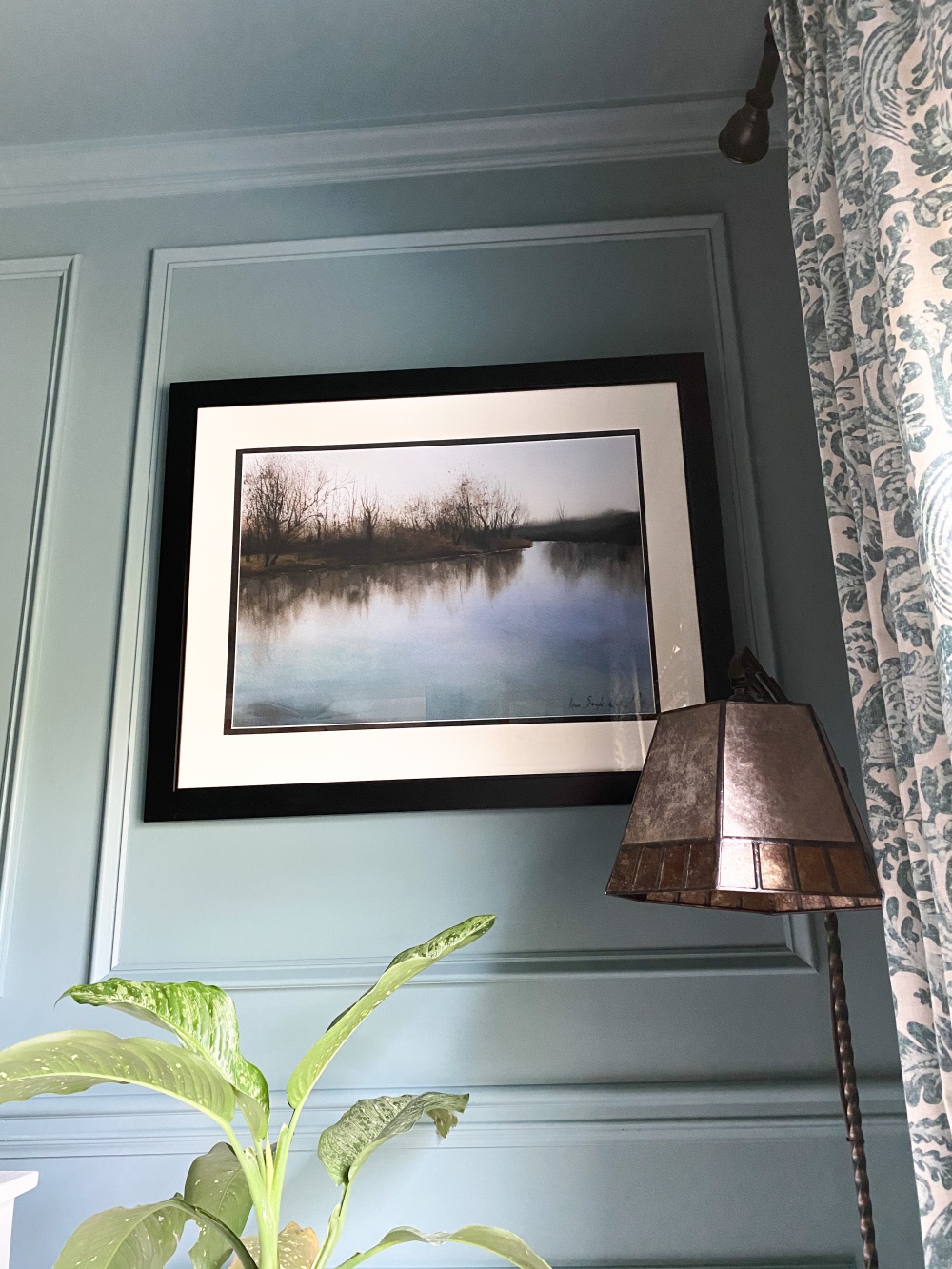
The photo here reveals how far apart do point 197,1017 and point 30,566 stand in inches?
36.6

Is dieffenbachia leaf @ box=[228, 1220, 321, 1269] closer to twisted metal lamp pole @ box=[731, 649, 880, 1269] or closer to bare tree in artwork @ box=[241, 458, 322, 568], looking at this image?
twisted metal lamp pole @ box=[731, 649, 880, 1269]

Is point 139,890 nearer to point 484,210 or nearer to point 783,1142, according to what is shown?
point 783,1142

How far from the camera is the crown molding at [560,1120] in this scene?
1.17 m

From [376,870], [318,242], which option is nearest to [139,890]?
[376,870]

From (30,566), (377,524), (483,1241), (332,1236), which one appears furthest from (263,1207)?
(30,566)

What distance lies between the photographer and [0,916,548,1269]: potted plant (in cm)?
77

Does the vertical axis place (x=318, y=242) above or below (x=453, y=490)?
above

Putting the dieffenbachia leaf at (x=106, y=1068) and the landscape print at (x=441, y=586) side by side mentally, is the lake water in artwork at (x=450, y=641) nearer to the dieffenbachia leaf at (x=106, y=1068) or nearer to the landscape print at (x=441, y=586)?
the landscape print at (x=441, y=586)

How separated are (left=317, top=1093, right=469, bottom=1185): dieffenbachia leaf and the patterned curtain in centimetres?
48

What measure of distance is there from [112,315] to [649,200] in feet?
3.19

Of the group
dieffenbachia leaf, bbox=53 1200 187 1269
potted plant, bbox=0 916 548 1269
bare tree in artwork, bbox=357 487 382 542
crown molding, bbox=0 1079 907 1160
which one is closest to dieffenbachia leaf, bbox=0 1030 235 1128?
potted plant, bbox=0 916 548 1269

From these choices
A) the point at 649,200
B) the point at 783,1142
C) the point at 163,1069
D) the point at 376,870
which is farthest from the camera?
the point at 649,200

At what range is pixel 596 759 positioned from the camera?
131 cm

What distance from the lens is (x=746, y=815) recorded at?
0.92m
